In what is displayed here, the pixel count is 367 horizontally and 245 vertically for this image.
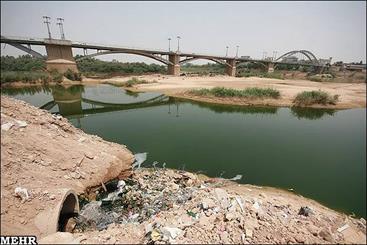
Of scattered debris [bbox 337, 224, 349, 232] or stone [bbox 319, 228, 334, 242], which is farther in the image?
scattered debris [bbox 337, 224, 349, 232]

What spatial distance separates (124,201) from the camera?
6.91 metres

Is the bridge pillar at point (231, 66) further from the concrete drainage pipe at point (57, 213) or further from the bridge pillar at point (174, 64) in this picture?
the concrete drainage pipe at point (57, 213)

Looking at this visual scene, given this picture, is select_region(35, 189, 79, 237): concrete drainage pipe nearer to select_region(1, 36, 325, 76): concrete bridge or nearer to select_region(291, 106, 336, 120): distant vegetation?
select_region(291, 106, 336, 120): distant vegetation

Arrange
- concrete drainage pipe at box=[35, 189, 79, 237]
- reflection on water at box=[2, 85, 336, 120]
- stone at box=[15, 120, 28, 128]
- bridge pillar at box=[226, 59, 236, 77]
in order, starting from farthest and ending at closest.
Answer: bridge pillar at box=[226, 59, 236, 77], reflection on water at box=[2, 85, 336, 120], stone at box=[15, 120, 28, 128], concrete drainage pipe at box=[35, 189, 79, 237]

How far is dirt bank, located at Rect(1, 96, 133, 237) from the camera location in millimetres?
4945

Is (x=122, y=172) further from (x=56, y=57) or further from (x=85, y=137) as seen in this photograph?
(x=56, y=57)

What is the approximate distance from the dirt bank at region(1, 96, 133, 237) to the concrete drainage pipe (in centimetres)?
6

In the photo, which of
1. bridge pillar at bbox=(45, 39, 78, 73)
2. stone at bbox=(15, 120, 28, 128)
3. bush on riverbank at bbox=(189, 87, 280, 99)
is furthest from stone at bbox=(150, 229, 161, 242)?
bridge pillar at bbox=(45, 39, 78, 73)

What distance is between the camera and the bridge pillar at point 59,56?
39844mm

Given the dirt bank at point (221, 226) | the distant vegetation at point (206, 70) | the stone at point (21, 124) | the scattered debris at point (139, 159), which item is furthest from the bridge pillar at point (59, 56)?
the dirt bank at point (221, 226)

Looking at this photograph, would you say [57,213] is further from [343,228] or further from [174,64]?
[174,64]

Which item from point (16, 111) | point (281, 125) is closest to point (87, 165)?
point (16, 111)

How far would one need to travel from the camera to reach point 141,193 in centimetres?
719

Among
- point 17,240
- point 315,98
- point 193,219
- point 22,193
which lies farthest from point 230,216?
point 315,98
